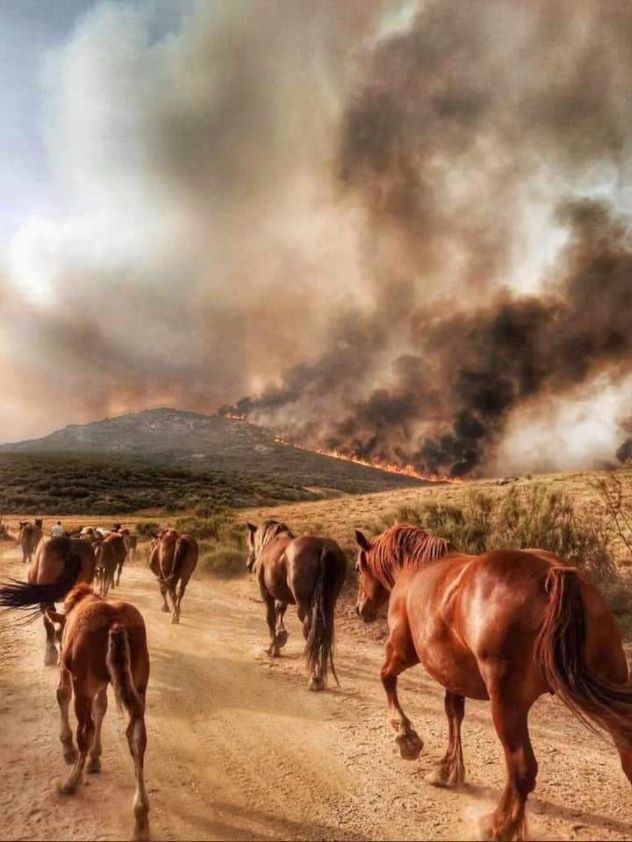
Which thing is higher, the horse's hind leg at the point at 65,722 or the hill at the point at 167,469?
the hill at the point at 167,469

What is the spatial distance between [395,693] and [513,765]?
5.44 ft

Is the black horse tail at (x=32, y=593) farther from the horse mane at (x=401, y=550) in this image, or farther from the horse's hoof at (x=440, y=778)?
the horse's hoof at (x=440, y=778)

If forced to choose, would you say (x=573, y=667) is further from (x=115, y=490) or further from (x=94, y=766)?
(x=115, y=490)

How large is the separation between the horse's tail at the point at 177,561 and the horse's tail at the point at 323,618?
4901mm

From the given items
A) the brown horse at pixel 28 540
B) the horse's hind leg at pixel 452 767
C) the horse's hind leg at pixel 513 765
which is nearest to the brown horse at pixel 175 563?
the horse's hind leg at pixel 452 767

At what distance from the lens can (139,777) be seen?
13.1 feet

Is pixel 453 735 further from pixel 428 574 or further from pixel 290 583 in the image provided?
pixel 290 583

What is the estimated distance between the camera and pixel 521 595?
12.3 ft

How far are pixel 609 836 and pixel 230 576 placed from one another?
14363 mm

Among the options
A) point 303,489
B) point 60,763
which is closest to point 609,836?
point 60,763

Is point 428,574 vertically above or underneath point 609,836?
above

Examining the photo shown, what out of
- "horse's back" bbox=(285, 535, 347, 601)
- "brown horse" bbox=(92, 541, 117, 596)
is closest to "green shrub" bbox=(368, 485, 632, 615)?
"horse's back" bbox=(285, 535, 347, 601)

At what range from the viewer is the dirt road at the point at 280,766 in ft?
13.5

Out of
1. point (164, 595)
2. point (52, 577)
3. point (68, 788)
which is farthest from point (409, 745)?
point (164, 595)
